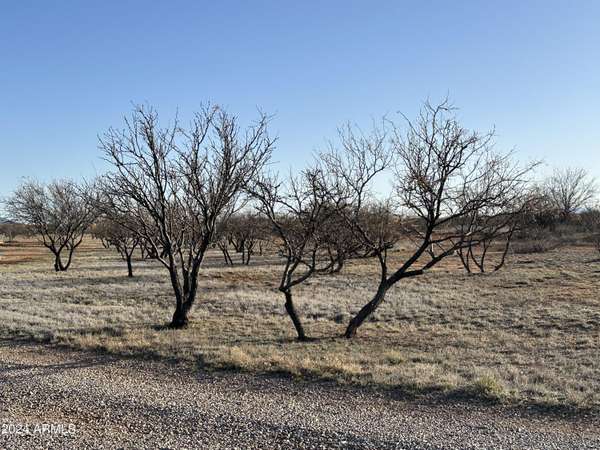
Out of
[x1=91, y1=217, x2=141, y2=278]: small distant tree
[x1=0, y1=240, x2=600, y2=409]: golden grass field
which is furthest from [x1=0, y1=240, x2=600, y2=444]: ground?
[x1=91, y1=217, x2=141, y2=278]: small distant tree

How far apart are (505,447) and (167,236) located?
10.6 metres

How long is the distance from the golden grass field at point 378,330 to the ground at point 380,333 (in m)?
0.04

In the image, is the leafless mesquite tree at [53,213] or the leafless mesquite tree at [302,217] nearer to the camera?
the leafless mesquite tree at [302,217]

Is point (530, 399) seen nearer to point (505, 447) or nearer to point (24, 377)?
point (505, 447)

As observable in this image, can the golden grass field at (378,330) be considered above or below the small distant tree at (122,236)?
below

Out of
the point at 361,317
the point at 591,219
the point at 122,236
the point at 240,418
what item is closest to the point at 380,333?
the point at 361,317

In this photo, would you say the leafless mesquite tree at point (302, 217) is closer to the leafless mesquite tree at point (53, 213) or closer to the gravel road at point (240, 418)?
the gravel road at point (240, 418)

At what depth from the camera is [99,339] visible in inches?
Answer: 433

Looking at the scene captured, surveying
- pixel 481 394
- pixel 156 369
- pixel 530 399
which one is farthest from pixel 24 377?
pixel 530 399

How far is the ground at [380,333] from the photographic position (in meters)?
7.80

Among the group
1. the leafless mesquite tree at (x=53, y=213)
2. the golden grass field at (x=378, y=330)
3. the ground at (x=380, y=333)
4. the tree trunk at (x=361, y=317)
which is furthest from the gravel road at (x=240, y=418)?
the leafless mesquite tree at (x=53, y=213)

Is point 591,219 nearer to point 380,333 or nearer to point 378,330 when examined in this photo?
point 378,330

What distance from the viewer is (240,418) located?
20.1 feet

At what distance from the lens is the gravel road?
A: 542cm
